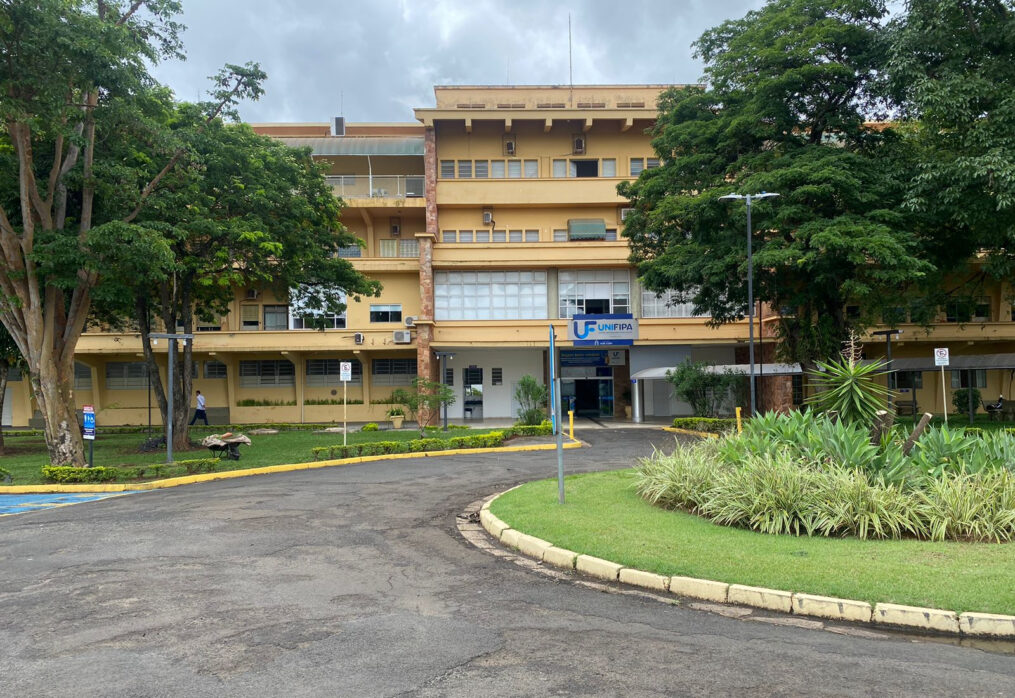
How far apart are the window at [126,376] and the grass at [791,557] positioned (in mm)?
33483

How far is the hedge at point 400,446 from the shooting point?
1800 centimetres

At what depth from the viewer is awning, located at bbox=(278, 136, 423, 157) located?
35938mm

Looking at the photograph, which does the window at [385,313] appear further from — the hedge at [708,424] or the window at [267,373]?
the hedge at [708,424]

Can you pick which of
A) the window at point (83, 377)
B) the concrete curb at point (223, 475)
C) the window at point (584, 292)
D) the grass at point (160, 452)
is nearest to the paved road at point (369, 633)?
the concrete curb at point (223, 475)

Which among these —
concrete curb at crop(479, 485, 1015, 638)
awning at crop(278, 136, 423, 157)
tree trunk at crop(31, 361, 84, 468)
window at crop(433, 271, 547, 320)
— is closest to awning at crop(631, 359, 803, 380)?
window at crop(433, 271, 547, 320)

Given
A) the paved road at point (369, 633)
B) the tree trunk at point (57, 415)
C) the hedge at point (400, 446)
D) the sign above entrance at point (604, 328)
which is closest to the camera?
the paved road at point (369, 633)

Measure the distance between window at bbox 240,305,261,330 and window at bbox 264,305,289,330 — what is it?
1.33ft

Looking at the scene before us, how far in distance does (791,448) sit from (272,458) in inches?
525

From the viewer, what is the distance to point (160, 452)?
2081 centimetres

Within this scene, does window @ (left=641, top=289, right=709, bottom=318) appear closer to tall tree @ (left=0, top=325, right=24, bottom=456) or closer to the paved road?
tall tree @ (left=0, top=325, right=24, bottom=456)

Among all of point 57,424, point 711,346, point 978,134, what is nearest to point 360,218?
point 711,346

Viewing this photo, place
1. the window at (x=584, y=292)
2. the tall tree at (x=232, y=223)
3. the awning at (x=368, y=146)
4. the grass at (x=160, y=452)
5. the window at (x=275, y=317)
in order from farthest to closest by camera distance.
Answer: the window at (x=275, y=317) < the awning at (x=368, y=146) < the window at (x=584, y=292) < the tall tree at (x=232, y=223) < the grass at (x=160, y=452)

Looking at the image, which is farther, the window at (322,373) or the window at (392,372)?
the window at (392,372)

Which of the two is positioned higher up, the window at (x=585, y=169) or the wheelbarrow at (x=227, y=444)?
the window at (x=585, y=169)
